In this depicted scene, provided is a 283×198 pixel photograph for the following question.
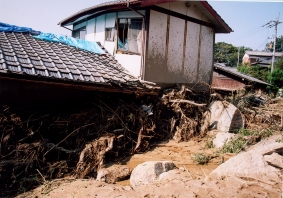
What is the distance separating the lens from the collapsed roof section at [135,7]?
26.3 feet

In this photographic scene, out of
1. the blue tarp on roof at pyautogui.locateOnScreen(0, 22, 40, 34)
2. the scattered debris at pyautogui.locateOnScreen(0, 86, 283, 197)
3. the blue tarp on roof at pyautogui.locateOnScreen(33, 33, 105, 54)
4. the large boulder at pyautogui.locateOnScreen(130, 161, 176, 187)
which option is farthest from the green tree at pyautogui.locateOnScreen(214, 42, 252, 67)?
the large boulder at pyautogui.locateOnScreen(130, 161, 176, 187)

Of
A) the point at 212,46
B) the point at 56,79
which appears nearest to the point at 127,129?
the point at 56,79

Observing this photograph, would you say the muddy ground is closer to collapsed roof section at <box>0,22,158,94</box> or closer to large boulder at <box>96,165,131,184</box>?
large boulder at <box>96,165,131,184</box>

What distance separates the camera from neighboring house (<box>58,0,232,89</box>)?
28.9 feet

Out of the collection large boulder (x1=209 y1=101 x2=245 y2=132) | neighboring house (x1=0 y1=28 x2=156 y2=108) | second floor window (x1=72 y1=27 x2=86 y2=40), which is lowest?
large boulder (x1=209 y1=101 x2=245 y2=132)

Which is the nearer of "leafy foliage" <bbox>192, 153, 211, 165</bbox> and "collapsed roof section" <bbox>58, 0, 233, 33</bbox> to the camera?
"leafy foliage" <bbox>192, 153, 211, 165</bbox>

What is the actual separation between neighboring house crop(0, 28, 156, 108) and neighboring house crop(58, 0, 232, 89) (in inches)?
57.9

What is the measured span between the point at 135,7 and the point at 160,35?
1.63 meters

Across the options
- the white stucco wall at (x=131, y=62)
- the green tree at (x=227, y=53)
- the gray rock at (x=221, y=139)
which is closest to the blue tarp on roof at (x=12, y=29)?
the white stucco wall at (x=131, y=62)

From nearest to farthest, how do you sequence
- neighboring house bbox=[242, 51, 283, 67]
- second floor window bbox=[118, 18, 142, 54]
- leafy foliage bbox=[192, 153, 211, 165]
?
1. leafy foliage bbox=[192, 153, 211, 165]
2. second floor window bbox=[118, 18, 142, 54]
3. neighboring house bbox=[242, 51, 283, 67]

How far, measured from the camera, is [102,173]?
5277mm

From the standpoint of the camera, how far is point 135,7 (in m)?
8.32

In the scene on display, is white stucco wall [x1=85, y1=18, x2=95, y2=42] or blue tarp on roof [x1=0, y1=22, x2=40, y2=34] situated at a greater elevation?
white stucco wall [x1=85, y1=18, x2=95, y2=42]

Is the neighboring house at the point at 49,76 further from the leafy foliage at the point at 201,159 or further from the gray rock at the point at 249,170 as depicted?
the gray rock at the point at 249,170
